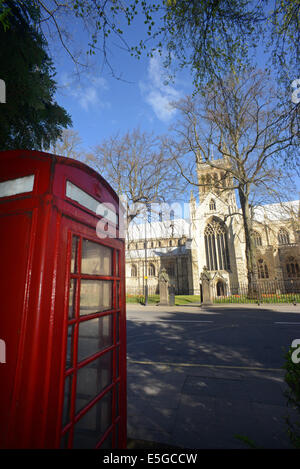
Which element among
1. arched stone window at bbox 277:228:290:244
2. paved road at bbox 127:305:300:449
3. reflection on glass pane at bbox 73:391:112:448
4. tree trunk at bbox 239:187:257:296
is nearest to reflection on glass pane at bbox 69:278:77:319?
reflection on glass pane at bbox 73:391:112:448

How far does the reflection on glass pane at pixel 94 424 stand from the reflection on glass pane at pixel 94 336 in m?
0.48

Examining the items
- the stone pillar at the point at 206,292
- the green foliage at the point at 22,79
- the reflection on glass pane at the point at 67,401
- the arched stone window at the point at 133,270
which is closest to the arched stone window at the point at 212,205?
the arched stone window at the point at 133,270

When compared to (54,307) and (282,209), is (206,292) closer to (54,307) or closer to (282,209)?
(54,307)

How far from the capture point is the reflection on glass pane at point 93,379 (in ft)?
5.63

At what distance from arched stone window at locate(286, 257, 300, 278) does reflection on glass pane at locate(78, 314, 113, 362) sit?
121 ft

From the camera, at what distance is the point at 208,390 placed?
3.50m

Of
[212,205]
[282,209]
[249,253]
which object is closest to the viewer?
[249,253]

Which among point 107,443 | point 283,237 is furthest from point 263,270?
point 107,443

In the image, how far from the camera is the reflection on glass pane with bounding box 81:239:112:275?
5.85 ft

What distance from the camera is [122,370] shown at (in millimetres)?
2234

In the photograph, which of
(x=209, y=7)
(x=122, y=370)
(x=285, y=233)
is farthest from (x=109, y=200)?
(x=285, y=233)

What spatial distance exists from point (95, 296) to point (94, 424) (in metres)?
1.06

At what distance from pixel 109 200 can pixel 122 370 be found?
1784mm

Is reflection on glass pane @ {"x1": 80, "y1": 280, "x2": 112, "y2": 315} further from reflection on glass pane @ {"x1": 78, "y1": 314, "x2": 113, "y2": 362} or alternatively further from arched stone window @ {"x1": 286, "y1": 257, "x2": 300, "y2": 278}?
arched stone window @ {"x1": 286, "y1": 257, "x2": 300, "y2": 278}
